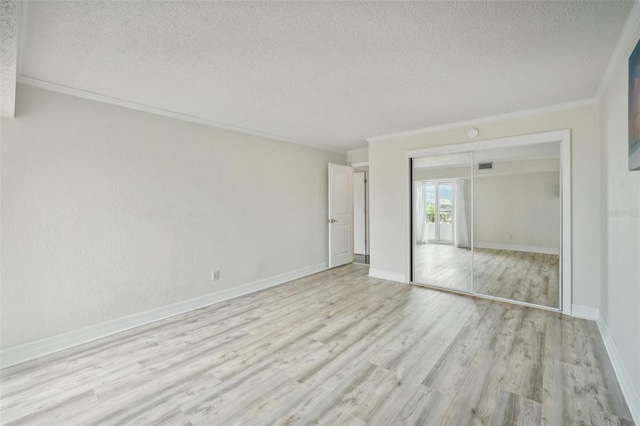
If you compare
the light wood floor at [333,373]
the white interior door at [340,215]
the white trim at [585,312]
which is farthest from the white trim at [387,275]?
the white trim at [585,312]

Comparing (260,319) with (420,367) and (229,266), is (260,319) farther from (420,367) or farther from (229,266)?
(420,367)

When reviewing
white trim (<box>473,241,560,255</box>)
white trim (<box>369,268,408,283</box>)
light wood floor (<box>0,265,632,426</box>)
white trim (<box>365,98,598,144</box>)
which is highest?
white trim (<box>365,98,598,144</box>)

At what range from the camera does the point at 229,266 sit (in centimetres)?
396

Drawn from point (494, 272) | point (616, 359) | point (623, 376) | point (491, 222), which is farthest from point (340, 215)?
point (623, 376)

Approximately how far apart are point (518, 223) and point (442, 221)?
99 cm

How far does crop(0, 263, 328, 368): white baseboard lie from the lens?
2393 mm

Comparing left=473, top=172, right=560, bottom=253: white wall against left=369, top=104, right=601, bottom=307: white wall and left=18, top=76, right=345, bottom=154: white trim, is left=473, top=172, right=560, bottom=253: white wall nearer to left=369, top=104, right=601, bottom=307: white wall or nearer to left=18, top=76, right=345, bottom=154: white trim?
left=369, top=104, right=601, bottom=307: white wall

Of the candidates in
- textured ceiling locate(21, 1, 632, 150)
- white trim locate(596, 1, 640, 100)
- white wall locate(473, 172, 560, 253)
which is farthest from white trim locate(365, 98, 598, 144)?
white wall locate(473, 172, 560, 253)

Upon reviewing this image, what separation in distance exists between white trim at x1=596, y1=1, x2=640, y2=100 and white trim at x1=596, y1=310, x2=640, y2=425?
2259 millimetres

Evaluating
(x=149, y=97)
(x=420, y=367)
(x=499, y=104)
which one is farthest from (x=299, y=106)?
(x=420, y=367)

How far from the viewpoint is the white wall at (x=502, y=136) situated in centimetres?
307

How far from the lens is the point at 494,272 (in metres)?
4.07

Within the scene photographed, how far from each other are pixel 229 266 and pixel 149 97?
2.32m

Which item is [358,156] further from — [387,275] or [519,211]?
[519,211]
